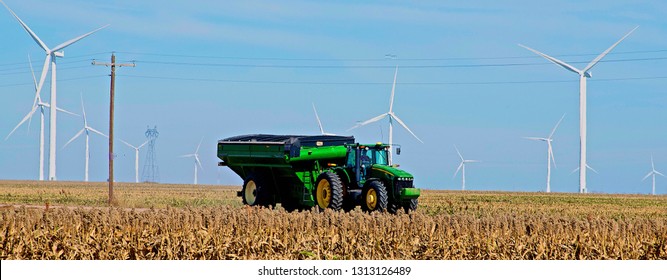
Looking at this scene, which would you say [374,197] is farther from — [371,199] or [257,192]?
[257,192]

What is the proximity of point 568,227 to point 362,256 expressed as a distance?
5.54m

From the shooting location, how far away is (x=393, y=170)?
111ft

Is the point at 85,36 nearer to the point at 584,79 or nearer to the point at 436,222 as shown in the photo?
the point at 584,79

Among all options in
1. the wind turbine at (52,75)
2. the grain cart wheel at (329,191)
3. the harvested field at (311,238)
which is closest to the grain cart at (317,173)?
the grain cart wheel at (329,191)

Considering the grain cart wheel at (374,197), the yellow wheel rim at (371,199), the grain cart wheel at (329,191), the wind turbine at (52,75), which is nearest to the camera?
the grain cart wheel at (374,197)

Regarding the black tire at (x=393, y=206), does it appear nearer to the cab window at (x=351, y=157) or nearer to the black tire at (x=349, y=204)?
the black tire at (x=349, y=204)

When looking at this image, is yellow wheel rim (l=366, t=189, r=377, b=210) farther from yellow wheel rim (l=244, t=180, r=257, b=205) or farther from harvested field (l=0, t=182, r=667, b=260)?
harvested field (l=0, t=182, r=667, b=260)

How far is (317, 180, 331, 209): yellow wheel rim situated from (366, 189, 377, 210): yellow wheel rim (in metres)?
1.39

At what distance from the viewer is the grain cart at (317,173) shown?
111ft

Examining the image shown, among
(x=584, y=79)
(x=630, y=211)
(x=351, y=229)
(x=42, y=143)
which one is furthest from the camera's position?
(x=42, y=143)

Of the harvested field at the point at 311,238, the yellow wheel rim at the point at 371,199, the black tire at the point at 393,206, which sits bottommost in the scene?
the harvested field at the point at 311,238

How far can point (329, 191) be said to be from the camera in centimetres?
3416

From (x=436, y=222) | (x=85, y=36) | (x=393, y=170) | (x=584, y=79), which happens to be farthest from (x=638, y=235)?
(x=85, y=36)

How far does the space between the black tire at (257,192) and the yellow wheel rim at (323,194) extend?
3093 millimetres
